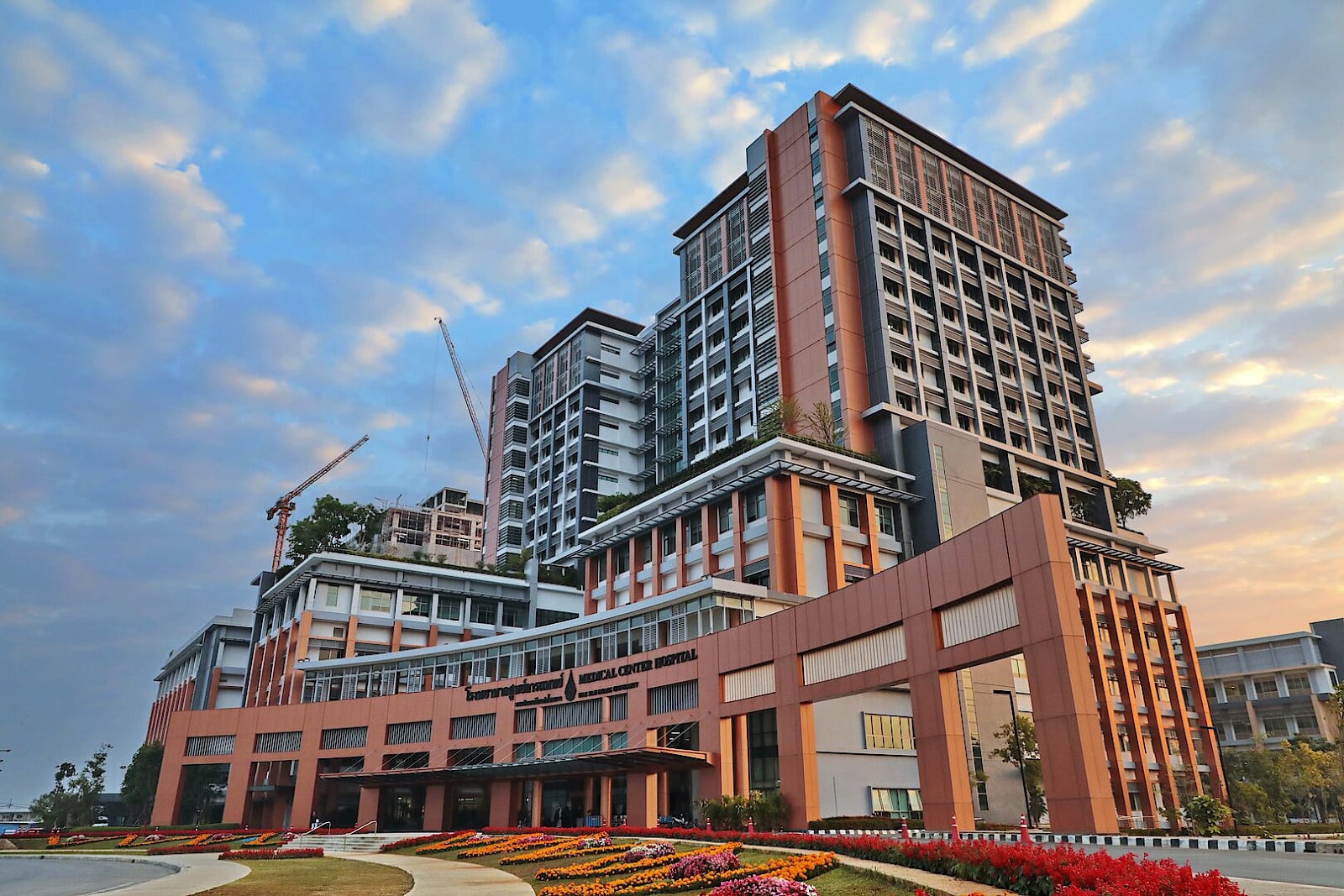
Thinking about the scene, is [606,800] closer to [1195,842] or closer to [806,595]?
[806,595]

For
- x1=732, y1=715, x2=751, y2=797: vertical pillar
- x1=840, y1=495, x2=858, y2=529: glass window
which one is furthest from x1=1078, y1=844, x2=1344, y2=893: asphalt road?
x1=840, y1=495, x2=858, y2=529: glass window

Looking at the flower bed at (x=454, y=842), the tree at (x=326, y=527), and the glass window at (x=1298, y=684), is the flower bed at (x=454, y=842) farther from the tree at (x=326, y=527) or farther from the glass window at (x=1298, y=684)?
the glass window at (x=1298, y=684)

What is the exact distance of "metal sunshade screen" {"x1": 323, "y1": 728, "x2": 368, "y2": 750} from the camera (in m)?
78.4

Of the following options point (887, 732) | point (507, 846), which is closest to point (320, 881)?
point (507, 846)

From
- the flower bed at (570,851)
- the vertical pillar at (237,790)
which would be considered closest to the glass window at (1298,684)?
the flower bed at (570,851)

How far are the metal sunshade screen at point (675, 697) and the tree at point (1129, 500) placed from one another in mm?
62910

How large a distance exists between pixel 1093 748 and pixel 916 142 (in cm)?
7940

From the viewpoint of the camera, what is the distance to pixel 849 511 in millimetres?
75062

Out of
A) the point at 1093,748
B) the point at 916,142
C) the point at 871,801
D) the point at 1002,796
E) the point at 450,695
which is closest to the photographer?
the point at 1093,748

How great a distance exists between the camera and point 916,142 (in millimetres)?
96750

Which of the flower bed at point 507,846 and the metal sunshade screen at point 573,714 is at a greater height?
the metal sunshade screen at point 573,714

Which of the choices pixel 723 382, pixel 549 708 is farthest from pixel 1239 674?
pixel 549 708

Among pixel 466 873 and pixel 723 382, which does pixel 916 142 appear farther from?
pixel 466 873

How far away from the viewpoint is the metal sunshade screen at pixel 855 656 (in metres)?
40.6
